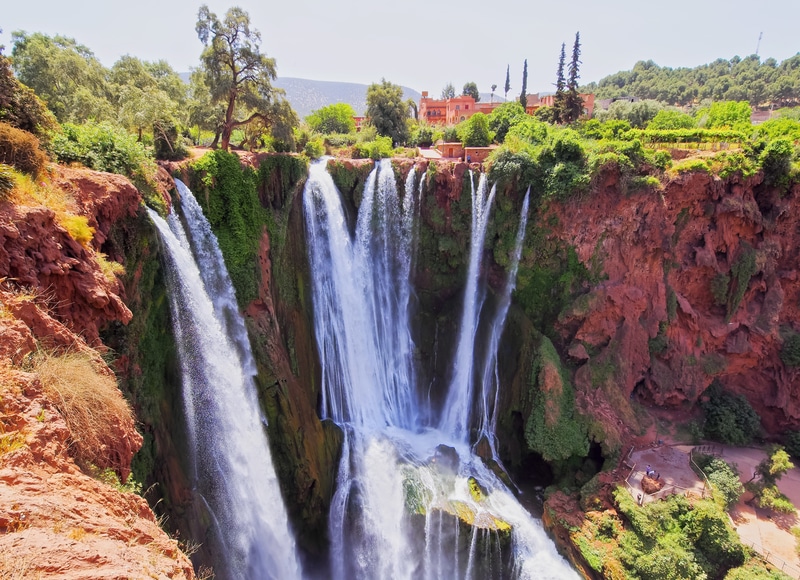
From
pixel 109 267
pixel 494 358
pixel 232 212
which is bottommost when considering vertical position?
pixel 494 358

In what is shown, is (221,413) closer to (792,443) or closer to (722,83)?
(792,443)

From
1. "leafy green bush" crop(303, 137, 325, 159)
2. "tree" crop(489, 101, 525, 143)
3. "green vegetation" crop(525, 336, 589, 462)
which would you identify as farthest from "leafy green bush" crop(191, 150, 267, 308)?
"tree" crop(489, 101, 525, 143)

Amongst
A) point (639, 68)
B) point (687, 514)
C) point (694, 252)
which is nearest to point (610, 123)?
point (694, 252)

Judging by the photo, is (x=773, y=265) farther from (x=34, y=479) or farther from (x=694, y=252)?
(x=34, y=479)

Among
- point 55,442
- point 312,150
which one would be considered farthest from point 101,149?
point 312,150

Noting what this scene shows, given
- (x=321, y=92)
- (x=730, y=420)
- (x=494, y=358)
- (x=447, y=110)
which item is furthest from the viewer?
(x=321, y=92)

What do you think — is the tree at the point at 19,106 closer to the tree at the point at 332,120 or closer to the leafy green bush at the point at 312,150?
the leafy green bush at the point at 312,150

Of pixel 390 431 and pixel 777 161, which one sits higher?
pixel 777 161

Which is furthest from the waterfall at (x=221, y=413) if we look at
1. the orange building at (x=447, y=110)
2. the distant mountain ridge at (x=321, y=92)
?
the distant mountain ridge at (x=321, y=92)
